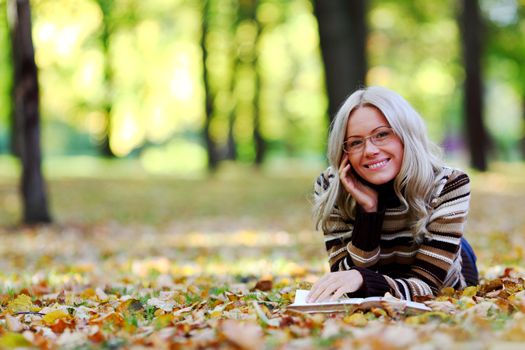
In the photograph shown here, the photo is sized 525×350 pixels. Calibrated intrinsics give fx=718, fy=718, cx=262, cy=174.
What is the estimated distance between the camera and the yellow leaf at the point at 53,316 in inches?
143

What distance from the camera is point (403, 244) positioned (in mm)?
3898

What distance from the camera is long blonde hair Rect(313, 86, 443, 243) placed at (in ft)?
12.1

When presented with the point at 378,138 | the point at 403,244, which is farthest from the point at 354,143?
the point at 403,244

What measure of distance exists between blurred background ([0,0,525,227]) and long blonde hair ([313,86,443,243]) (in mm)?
8678

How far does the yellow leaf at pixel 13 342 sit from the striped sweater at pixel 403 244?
1611mm

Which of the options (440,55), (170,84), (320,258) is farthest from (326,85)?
(170,84)

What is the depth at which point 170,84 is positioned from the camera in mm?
31453

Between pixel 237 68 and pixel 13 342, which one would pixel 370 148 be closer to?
pixel 13 342

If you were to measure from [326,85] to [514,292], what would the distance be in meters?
9.20

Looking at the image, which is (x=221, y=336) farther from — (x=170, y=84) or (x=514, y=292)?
(x=170, y=84)

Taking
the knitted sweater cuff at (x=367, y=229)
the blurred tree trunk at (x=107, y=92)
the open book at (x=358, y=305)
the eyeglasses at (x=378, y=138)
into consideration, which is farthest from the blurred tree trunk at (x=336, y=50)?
the blurred tree trunk at (x=107, y=92)

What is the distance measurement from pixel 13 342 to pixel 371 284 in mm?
1694

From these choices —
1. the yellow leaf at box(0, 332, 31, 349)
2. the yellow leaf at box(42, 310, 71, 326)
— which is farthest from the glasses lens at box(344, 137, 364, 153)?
the yellow leaf at box(0, 332, 31, 349)

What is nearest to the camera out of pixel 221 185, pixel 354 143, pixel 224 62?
pixel 354 143
